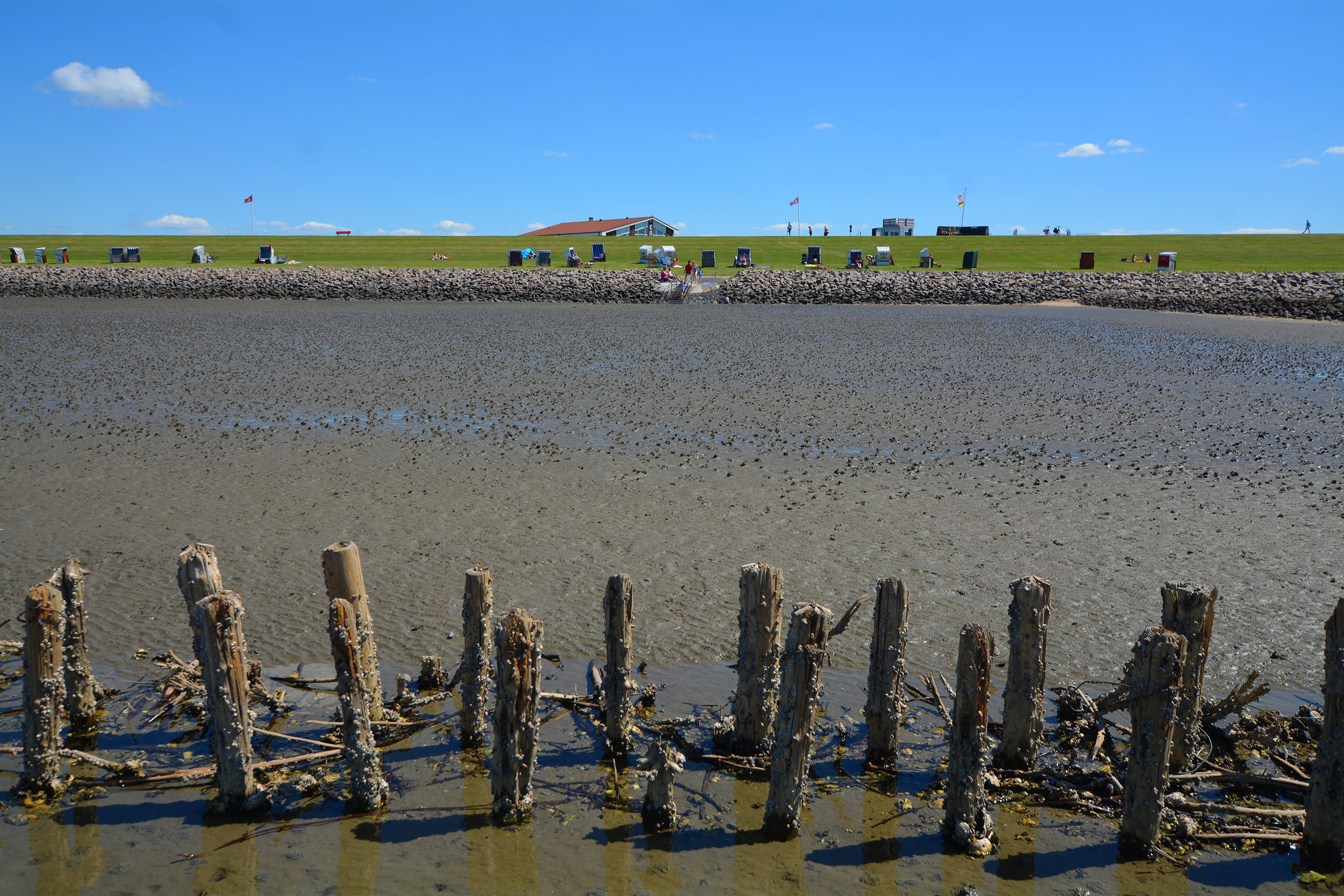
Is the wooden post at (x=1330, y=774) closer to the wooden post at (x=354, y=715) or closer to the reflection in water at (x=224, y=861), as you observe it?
the wooden post at (x=354, y=715)

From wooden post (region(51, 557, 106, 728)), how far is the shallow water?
56 cm

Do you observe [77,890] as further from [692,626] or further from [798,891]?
[692,626]

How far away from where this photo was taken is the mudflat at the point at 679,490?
8852 millimetres

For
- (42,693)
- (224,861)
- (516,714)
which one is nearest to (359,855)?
(224,861)

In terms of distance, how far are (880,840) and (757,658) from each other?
141 centimetres

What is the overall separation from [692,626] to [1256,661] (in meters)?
5.27

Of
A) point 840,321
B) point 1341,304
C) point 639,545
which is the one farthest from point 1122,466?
point 1341,304

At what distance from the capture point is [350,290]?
2040 inches

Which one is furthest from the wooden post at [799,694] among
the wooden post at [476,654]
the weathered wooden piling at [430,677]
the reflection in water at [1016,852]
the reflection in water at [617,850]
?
the weathered wooden piling at [430,677]

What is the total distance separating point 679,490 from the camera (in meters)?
12.9

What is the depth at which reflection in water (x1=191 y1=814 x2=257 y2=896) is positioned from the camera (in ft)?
17.0

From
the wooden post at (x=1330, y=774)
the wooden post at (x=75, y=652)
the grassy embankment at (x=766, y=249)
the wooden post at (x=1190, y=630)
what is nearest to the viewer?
the wooden post at (x=1330, y=774)

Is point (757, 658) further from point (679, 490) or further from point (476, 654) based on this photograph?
point (679, 490)

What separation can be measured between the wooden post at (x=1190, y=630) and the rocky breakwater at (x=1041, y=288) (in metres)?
45.3
